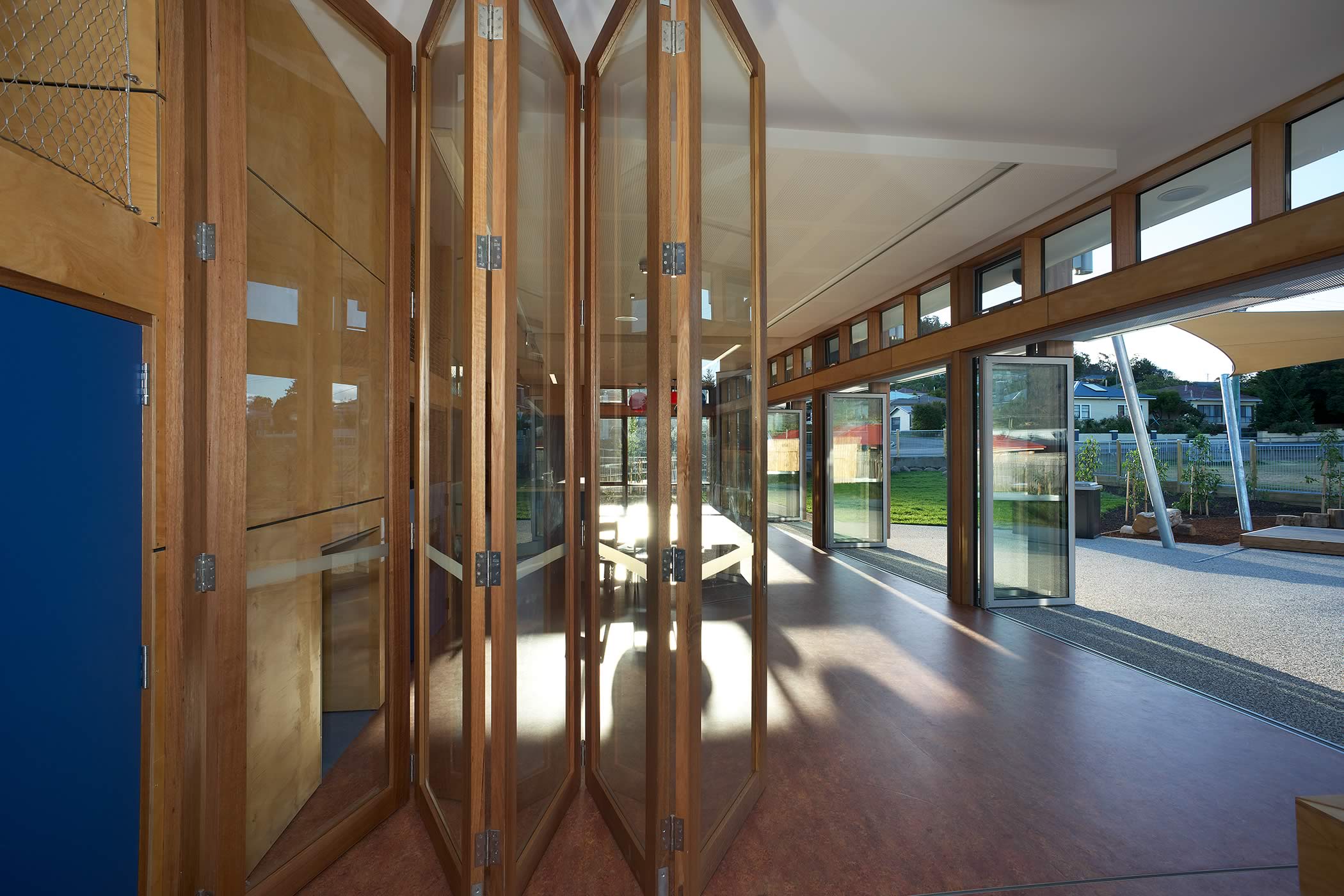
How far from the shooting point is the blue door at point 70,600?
4.51 ft

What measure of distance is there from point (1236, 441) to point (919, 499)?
9130 millimetres

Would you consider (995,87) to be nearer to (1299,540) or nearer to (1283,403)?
(1299,540)

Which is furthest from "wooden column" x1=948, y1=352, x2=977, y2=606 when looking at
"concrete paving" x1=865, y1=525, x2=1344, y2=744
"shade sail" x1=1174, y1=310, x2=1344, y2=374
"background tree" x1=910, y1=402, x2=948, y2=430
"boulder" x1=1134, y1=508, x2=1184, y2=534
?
"background tree" x1=910, y1=402, x2=948, y2=430

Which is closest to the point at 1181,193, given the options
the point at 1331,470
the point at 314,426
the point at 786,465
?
the point at 314,426

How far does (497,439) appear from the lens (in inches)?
73.7

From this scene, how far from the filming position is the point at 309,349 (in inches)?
84.3

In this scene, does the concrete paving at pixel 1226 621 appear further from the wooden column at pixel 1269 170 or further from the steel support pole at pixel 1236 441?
the wooden column at pixel 1269 170

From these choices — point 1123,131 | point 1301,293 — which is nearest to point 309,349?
point 1123,131

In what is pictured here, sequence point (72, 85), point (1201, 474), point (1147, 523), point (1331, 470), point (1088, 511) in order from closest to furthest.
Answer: point (72, 85) < point (1331, 470) < point (1147, 523) < point (1088, 511) < point (1201, 474)

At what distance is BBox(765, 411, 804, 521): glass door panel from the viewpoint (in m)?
11.2

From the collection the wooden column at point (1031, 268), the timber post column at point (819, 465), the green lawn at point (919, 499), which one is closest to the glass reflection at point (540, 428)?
the wooden column at point (1031, 268)

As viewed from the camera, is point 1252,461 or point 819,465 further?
point 1252,461

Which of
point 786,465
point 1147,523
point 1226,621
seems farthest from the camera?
point 786,465

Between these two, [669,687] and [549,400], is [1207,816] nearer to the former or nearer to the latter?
[669,687]
